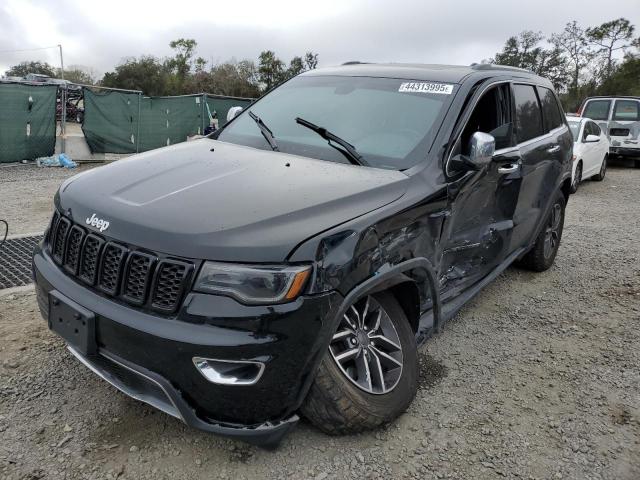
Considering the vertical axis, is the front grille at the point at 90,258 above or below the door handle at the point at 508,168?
below

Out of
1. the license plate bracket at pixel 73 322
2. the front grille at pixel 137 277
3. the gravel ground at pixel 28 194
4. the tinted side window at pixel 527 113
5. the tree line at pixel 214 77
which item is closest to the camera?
the front grille at pixel 137 277

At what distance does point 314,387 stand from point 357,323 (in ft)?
1.24

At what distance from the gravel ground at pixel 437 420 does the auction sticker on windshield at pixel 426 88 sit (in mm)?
1708

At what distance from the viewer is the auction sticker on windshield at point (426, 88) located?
3.22 m

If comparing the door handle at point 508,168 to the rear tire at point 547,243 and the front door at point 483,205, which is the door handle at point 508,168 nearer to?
the front door at point 483,205

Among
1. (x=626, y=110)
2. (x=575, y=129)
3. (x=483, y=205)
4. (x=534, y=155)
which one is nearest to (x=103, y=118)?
(x=575, y=129)

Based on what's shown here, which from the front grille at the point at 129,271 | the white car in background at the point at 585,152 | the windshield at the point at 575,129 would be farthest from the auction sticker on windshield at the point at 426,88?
the windshield at the point at 575,129

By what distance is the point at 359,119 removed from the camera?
3.21 meters

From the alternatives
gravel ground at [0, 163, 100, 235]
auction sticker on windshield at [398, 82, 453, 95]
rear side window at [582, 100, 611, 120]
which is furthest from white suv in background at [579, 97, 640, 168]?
gravel ground at [0, 163, 100, 235]

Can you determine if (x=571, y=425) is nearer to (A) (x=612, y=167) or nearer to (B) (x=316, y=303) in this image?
(B) (x=316, y=303)

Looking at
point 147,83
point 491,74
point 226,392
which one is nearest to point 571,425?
point 226,392

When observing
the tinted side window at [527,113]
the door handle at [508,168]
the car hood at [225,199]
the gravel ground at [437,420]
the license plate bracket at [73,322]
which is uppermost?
the tinted side window at [527,113]

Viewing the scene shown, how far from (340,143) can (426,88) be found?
0.74m

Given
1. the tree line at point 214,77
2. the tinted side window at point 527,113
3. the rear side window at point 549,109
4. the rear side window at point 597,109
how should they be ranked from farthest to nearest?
the tree line at point 214,77, the rear side window at point 597,109, the rear side window at point 549,109, the tinted side window at point 527,113
